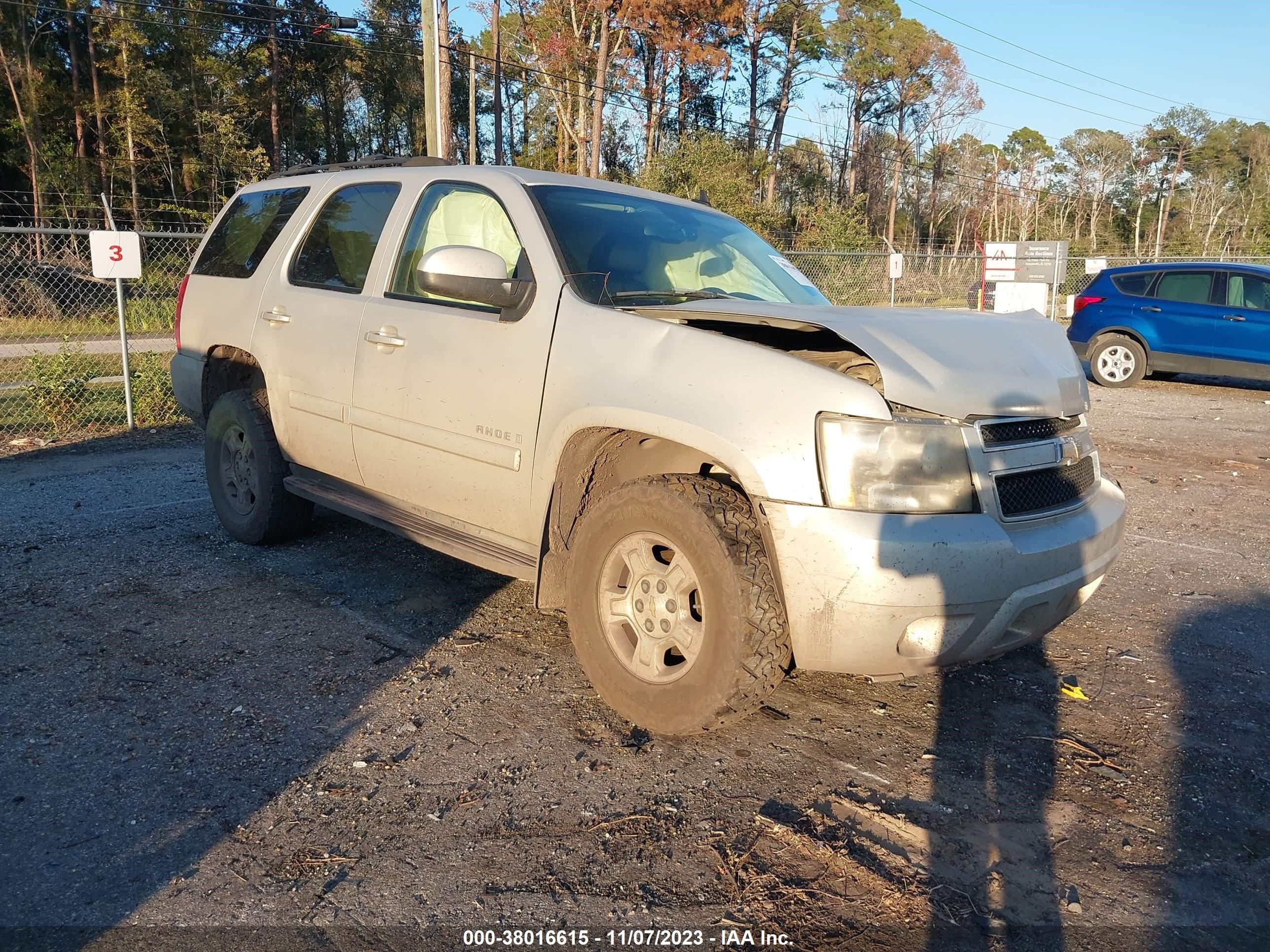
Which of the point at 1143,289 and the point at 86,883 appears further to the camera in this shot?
the point at 1143,289

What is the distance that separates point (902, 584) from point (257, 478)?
3686 mm

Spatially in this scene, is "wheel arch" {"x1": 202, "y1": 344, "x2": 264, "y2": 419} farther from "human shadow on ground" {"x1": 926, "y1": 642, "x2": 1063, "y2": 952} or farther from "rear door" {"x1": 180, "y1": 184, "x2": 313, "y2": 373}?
"human shadow on ground" {"x1": 926, "y1": 642, "x2": 1063, "y2": 952}

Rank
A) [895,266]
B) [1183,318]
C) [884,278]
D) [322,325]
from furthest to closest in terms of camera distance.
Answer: [884,278]
[895,266]
[1183,318]
[322,325]

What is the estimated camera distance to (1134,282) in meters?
14.3

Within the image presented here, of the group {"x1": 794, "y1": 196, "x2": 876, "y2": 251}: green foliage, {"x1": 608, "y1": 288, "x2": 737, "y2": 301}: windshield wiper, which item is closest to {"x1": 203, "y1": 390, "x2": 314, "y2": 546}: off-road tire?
{"x1": 608, "y1": 288, "x2": 737, "y2": 301}: windshield wiper

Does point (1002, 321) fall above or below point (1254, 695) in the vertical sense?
above

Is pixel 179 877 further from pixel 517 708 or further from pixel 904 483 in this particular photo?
pixel 904 483

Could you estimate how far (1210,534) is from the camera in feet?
20.9

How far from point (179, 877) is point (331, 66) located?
151ft

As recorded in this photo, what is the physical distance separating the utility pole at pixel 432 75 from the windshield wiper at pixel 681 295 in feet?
36.2

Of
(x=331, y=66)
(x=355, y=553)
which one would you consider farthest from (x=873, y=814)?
(x=331, y=66)

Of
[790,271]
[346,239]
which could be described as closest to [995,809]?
[790,271]

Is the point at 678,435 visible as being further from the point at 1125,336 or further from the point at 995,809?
the point at 1125,336

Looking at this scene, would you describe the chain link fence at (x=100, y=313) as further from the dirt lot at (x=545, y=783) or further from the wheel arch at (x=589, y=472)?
the wheel arch at (x=589, y=472)
